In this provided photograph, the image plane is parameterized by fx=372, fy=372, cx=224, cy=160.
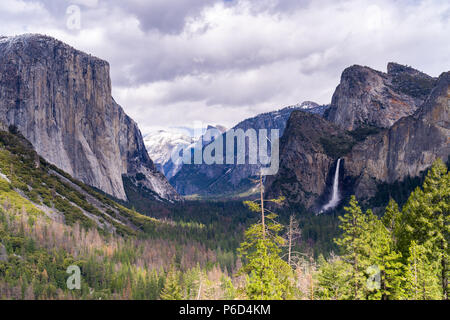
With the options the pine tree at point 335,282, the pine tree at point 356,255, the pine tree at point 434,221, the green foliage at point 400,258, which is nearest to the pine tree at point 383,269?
the green foliage at point 400,258

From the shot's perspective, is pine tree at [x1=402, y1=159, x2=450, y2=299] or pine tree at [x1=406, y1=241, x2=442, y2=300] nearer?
pine tree at [x1=406, y1=241, x2=442, y2=300]

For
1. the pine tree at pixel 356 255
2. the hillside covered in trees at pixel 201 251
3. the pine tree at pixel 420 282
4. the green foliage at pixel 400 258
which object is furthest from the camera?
the hillside covered in trees at pixel 201 251

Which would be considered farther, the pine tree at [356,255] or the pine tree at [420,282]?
the pine tree at [356,255]

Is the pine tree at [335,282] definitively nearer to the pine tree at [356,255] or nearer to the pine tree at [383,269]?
the pine tree at [356,255]

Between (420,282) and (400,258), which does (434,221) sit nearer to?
(400,258)

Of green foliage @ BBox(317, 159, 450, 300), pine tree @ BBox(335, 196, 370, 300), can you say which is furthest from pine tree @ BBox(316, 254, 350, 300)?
pine tree @ BBox(335, 196, 370, 300)

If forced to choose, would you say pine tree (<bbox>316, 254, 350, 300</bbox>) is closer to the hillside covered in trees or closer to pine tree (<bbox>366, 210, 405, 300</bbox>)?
the hillside covered in trees

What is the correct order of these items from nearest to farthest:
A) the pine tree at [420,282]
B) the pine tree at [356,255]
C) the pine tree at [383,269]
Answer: the pine tree at [420,282]
the pine tree at [356,255]
the pine tree at [383,269]

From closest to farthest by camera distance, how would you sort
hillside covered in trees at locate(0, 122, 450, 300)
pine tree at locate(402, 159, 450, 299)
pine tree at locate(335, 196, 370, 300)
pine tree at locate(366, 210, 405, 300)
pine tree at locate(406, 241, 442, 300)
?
1. pine tree at locate(406, 241, 442, 300)
2. pine tree at locate(335, 196, 370, 300)
3. hillside covered in trees at locate(0, 122, 450, 300)
4. pine tree at locate(366, 210, 405, 300)
5. pine tree at locate(402, 159, 450, 299)

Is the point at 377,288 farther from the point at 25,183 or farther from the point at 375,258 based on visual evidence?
the point at 25,183

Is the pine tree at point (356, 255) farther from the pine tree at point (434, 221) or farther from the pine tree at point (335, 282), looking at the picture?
the pine tree at point (434, 221)

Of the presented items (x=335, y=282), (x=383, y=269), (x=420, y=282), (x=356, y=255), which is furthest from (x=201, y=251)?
(x=420, y=282)

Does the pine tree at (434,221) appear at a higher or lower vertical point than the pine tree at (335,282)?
higher
